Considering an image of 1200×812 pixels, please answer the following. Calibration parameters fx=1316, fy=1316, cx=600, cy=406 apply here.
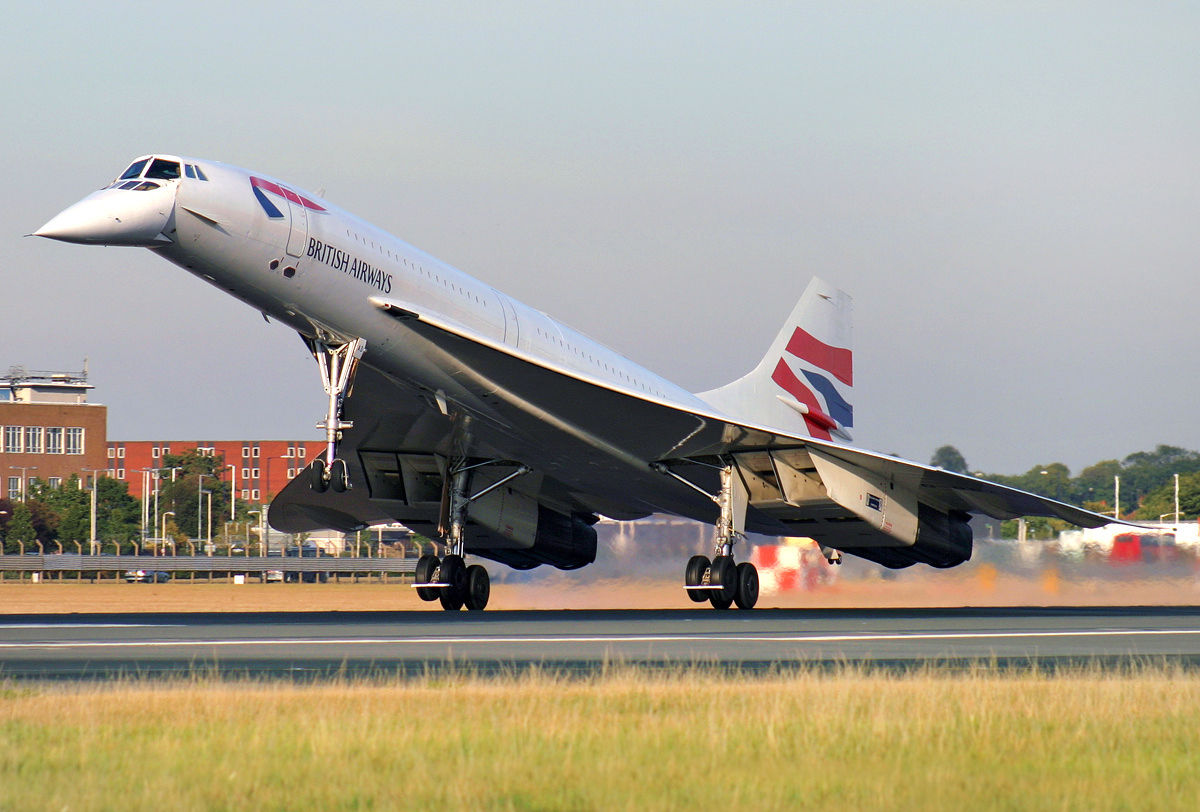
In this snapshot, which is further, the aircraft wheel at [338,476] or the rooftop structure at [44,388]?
the rooftop structure at [44,388]

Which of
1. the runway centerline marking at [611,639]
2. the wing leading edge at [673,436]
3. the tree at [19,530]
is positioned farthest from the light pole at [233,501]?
the runway centerline marking at [611,639]

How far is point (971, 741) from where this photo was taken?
5.26 meters

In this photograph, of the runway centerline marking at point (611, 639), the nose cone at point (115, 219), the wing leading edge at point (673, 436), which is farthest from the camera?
the wing leading edge at point (673, 436)

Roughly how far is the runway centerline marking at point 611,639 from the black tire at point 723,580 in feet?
16.2

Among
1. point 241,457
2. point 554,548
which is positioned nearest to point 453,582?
Result: point 554,548

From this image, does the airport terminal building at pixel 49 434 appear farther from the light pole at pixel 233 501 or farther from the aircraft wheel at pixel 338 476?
the aircraft wheel at pixel 338 476

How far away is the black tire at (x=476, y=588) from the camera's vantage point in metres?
17.4

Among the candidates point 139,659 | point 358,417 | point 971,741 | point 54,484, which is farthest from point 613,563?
point 54,484

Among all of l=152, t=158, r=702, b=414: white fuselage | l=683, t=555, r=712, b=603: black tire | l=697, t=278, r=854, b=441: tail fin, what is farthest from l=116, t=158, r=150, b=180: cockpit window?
l=697, t=278, r=854, b=441: tail fin

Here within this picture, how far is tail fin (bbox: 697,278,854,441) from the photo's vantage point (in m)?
20.0

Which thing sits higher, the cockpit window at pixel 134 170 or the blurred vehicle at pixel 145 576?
the cockpit window at pixel 134 170

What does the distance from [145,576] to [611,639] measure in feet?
140

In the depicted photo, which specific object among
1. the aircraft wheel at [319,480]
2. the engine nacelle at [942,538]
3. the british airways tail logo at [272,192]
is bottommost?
the engine nacelle at [942,538]

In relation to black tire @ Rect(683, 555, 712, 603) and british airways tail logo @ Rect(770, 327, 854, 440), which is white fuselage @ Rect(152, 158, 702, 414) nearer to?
black tire @ Rect(683, 555, 712, 603)
